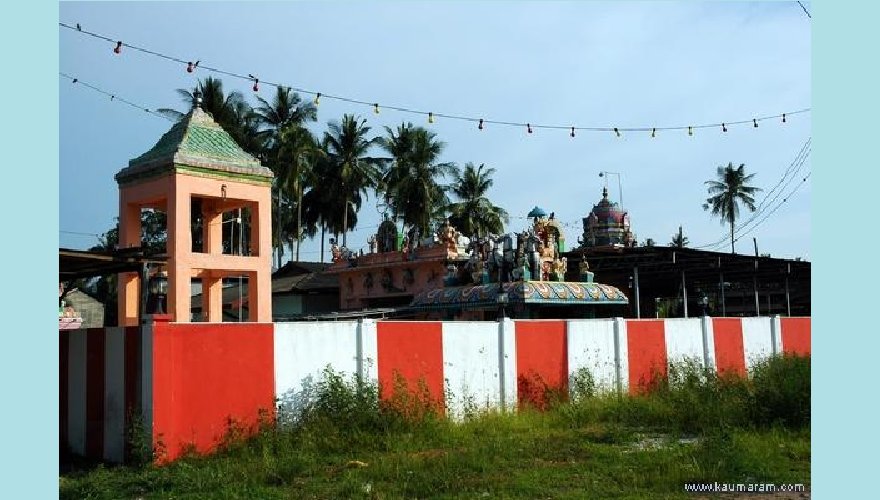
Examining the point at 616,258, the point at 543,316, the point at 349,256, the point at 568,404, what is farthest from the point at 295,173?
the point at 568,404

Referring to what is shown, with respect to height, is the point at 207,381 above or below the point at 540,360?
above

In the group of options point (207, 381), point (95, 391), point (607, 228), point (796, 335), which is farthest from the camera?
point (607, 228)

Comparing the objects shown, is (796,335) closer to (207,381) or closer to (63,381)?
(207,381)

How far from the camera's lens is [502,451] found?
984 centimetres

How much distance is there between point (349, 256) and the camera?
3312cm

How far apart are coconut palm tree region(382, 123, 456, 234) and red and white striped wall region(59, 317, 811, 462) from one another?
26.4m

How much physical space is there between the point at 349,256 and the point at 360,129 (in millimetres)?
9432

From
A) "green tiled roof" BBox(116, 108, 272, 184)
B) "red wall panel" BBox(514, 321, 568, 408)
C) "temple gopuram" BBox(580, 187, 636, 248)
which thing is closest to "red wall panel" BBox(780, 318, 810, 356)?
"red wall panel" BBox(514, 321, 568, 408)

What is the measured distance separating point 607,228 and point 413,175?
9.95 metres

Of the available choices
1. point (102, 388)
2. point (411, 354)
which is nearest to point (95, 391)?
point (102, 388)

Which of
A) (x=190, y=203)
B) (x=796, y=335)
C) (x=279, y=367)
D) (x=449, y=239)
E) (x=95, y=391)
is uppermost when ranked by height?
(x=449, y=239)

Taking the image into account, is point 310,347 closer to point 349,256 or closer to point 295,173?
point 349,256

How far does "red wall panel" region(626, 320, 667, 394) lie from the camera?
15.7m

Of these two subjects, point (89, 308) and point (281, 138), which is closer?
point (281, 138)
